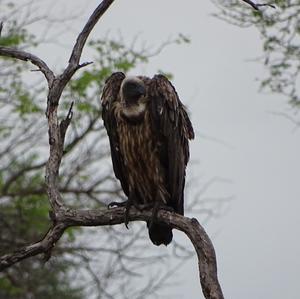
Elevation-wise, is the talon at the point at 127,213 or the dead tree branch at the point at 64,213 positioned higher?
the dead tree branch at the point at 64,213

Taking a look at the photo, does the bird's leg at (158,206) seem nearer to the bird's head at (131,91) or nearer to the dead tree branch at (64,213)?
the dead tree branch at (64,213)

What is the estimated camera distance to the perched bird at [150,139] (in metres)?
7.69

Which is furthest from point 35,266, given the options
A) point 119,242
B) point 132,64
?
point 132,64

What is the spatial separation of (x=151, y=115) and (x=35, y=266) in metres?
9.48

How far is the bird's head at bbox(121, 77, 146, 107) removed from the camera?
301 inches

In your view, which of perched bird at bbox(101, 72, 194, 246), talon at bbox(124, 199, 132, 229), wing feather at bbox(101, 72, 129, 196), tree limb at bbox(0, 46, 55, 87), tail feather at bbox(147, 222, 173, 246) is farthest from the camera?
wing feather at bbox(101, 72, 129, 196)

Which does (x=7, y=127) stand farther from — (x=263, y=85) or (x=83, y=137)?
(x=263, y=85)

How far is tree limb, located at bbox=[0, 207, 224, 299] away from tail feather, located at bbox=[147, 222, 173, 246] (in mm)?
226

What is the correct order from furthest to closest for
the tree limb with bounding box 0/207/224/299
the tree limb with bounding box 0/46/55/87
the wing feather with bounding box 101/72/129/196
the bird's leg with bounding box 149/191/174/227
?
the wing feather with bounding box 101/72/129/196, the bird's leg with bounding box 149/191/174/227, the tree limb with bounding box 0/46/55/87, the tree limb with bounding box 0/207/224/299

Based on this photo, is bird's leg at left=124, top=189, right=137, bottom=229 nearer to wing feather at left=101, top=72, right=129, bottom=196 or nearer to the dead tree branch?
the dead tree branch

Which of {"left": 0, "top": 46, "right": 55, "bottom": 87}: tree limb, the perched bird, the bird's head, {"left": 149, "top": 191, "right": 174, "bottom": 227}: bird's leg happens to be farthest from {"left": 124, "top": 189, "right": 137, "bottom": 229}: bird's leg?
{"left": 0, "top": 46, "right": 55, "bottom": 87}: tree limb

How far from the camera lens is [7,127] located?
53.9 ft

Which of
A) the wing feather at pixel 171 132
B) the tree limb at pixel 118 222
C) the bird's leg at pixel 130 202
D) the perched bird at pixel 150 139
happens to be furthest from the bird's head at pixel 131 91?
the tree limb at pixel 118 222

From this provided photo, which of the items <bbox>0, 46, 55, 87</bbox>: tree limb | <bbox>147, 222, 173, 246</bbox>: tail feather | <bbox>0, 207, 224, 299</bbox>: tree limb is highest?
<bbox>0, 46, 55, 87</bbox>: tree limb
